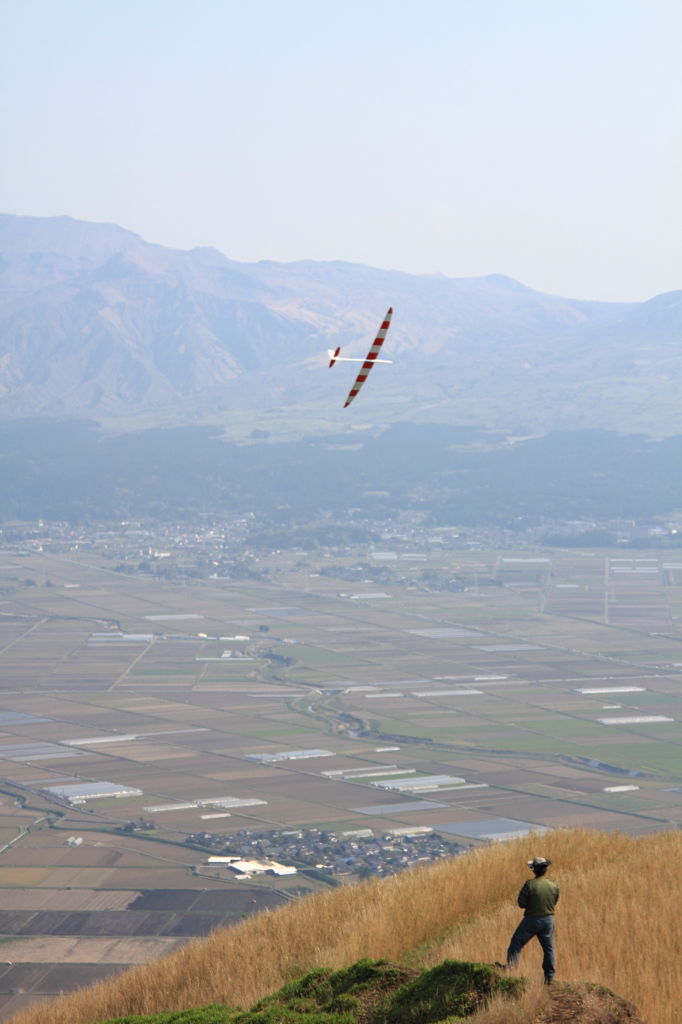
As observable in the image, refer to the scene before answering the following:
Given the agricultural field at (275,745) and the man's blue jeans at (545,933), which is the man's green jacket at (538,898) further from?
the agricultural field at (275,745)

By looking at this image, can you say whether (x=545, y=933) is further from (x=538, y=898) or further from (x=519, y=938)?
(x=538, y=898)

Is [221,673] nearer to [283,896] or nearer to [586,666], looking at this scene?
[586,666]

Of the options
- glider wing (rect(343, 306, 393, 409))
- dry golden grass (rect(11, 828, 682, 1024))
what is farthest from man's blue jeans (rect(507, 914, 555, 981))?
glider wing (rect(343, 306, 393, 409))

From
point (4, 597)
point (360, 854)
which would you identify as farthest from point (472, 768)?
point (4, 597)

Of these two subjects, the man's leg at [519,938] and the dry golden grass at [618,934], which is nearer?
the man's leg at [519,938]

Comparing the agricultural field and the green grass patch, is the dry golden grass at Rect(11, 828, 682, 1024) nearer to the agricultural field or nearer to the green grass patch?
the green grass patch

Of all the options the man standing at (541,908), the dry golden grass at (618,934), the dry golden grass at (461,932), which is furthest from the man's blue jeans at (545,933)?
the dry golden grass at (618,934)
